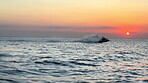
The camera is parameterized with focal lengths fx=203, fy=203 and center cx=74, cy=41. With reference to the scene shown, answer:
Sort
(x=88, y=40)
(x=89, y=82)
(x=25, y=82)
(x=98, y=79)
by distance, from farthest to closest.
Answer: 1. (x=88, y=40)
2. (x=98, y=79)
3. (x=89, y=82)
4. (x=25, y=82)

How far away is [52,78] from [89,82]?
7.19ft

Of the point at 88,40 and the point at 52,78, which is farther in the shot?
the point at 88,40

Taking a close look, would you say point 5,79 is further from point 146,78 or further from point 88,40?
point 88,40

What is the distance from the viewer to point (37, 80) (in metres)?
11.2

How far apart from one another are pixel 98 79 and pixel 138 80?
2.47m

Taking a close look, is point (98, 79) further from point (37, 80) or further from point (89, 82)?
point (37, 80)

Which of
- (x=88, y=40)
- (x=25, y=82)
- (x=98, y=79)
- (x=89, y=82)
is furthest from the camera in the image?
(x=88, y=40)

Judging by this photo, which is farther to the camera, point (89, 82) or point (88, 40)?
point (88, 40)

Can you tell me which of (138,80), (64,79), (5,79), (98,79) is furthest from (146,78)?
(5,79)

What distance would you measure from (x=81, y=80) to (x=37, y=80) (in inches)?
98.5

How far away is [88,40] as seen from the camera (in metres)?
89.9

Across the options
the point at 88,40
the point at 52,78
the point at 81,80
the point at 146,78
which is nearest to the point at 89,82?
the point at 81,80

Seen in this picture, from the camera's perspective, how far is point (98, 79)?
479 inches

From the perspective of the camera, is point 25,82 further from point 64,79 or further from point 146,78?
point 146,78
